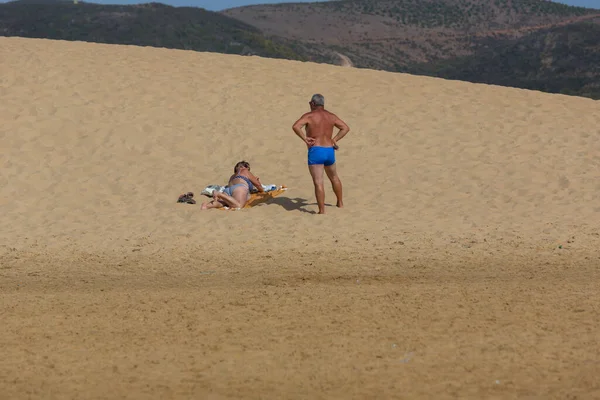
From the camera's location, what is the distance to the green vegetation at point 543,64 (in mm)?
60219

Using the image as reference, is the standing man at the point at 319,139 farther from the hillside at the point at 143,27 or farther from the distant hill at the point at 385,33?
the hillside at the point at 143,27

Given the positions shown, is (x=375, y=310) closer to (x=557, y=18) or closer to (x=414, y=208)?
(x=414, y=208)

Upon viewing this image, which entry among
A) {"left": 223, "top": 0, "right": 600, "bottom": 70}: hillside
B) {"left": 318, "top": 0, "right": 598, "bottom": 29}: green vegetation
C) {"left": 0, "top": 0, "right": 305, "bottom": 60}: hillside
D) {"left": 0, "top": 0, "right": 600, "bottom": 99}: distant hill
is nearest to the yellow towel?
{"left": 0, "top": 0, "right": 600, "bottom": 99}: distant hill

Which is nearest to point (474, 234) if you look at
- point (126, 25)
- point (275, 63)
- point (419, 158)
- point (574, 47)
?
point (419, 158)

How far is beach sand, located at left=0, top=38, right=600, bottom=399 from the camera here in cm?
568

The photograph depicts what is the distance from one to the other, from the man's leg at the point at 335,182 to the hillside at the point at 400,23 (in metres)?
59.5

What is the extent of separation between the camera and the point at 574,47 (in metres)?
65.1

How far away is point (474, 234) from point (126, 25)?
63100 mm

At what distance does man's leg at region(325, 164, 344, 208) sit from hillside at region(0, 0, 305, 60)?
49.6 m

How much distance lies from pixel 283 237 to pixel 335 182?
1545 millimetres

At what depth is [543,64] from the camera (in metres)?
64.5

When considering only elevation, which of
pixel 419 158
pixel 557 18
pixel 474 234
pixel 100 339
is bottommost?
pixel 100 339

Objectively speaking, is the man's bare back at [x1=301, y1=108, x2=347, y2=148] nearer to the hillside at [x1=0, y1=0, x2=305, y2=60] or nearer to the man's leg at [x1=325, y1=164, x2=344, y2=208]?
the man's leg at [x1=325, y1=164, x2=344, y2=208]

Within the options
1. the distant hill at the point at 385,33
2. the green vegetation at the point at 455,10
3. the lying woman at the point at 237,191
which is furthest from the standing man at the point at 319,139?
the green vegetation at the point at 455,10
